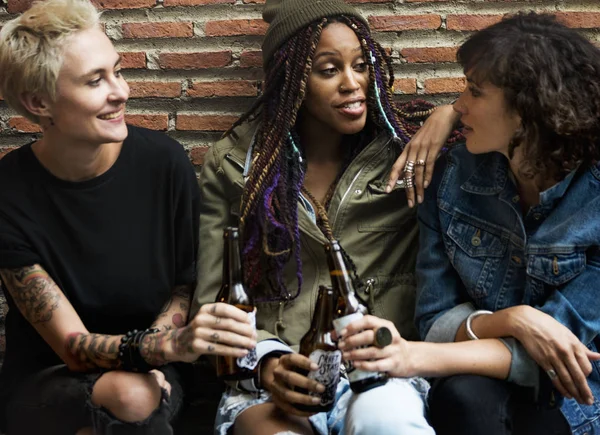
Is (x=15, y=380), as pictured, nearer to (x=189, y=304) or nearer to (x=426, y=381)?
(x=189, y=304)

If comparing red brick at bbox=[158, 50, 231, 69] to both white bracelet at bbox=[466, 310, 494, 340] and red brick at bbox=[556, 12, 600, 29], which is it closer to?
red brick at bbox=[556, 12, 600, 29]

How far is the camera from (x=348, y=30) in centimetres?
280

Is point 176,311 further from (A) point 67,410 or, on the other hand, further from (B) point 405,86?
(B) point 405,86

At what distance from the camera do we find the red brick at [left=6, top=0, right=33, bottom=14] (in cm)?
334

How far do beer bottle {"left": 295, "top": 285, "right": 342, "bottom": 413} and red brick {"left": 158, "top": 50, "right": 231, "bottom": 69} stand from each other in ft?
4.60

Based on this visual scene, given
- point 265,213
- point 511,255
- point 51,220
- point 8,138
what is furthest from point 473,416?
point 8,138

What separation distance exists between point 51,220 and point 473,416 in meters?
1.50

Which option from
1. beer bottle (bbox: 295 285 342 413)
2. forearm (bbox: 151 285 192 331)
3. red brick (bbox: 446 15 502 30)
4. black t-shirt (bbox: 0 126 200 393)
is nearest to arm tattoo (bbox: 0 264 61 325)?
black t-shirt (bbox: 0 126 200 393)

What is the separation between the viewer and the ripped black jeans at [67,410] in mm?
2426

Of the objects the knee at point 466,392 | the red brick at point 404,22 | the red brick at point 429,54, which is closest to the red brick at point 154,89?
the red brick at point 404,22

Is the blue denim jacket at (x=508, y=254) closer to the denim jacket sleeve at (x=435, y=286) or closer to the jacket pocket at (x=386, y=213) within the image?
the denim jacket sleeve at (x=435, y=286)

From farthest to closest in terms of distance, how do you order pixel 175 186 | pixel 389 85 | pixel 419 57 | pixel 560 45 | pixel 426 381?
pixel 419 57 → pixel 389 85 → pixel 175 186 → pixel 426 381 → pixel 560 45

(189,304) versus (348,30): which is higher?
(348,30)

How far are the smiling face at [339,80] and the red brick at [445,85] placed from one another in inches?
22.8
